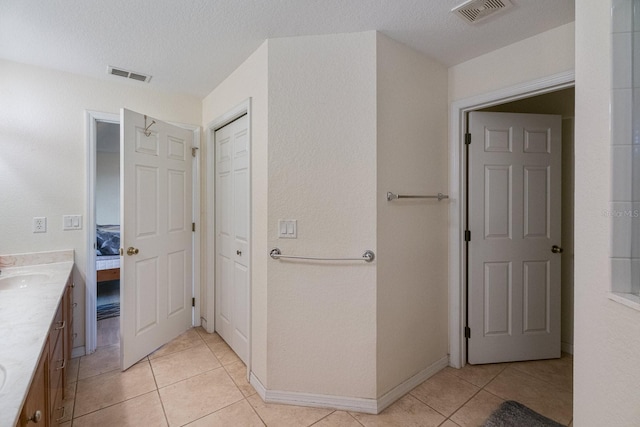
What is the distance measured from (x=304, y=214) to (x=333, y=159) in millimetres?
386

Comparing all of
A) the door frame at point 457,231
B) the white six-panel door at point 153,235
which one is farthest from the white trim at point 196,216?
the door frame at point 457,231

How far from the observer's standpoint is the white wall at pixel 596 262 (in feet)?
2.86

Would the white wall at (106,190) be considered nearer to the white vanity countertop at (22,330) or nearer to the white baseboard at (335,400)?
the white vanity countertop at (22,330)

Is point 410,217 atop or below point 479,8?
below

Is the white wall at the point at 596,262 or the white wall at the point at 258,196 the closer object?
the white wall at the point at 596,262

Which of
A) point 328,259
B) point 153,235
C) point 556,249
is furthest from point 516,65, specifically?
point 153,235

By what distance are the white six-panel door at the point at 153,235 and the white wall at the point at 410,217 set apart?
1.87 metres

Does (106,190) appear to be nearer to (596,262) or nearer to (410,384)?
(410,384)

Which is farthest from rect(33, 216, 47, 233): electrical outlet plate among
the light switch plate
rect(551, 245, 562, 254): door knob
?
rect(551, 245, 562, 254): door knob

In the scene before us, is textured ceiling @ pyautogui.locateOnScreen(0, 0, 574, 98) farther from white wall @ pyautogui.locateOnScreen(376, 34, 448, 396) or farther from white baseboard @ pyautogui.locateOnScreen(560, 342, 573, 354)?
white baseboard @ pyautogui.locateOnScreen(560, 342, 573, 354)

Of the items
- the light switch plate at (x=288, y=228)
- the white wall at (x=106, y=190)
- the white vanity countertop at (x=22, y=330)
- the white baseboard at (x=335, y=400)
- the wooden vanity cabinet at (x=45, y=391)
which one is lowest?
the white baseboard at (x=335, y=400)

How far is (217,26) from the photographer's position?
1.66m

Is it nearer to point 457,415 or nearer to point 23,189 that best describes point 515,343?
point 457,415

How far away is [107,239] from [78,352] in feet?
6.41
